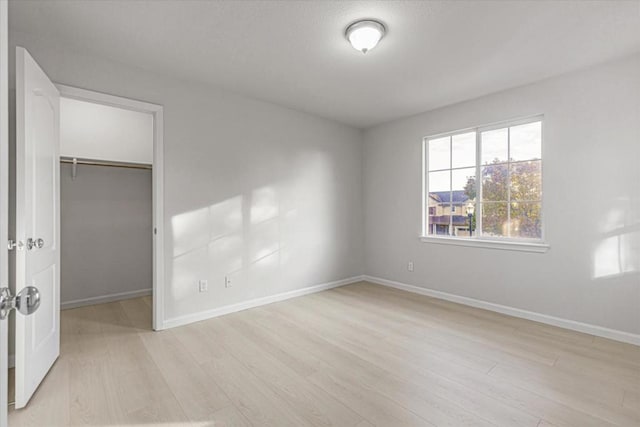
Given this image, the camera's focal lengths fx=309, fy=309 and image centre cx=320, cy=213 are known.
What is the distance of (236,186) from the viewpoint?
3.68 meters

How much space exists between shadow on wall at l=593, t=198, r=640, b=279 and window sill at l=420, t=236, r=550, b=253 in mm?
437

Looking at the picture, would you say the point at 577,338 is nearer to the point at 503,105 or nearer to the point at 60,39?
the point at 503,105

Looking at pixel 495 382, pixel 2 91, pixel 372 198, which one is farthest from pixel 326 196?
pixel 2 91

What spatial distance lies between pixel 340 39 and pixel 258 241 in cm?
242

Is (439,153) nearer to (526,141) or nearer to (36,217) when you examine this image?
(526,141)

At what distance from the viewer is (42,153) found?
7.19 ft

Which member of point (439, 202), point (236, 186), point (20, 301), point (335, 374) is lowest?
point (335, 374)

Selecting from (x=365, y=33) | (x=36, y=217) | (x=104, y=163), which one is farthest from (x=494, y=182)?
(x=104, y=163)

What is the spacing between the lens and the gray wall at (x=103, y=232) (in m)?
3.73

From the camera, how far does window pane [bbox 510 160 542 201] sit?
3.38 m

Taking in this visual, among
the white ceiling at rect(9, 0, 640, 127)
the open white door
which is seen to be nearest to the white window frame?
the white ceiling at rect(9, 0, 640, 127)

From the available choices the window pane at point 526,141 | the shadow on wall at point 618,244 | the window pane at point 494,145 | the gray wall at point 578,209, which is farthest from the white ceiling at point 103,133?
the shadow on wall at point 618,244

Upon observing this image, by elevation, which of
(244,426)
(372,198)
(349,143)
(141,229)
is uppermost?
(349,143)

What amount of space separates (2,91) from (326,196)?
4.01 meters
